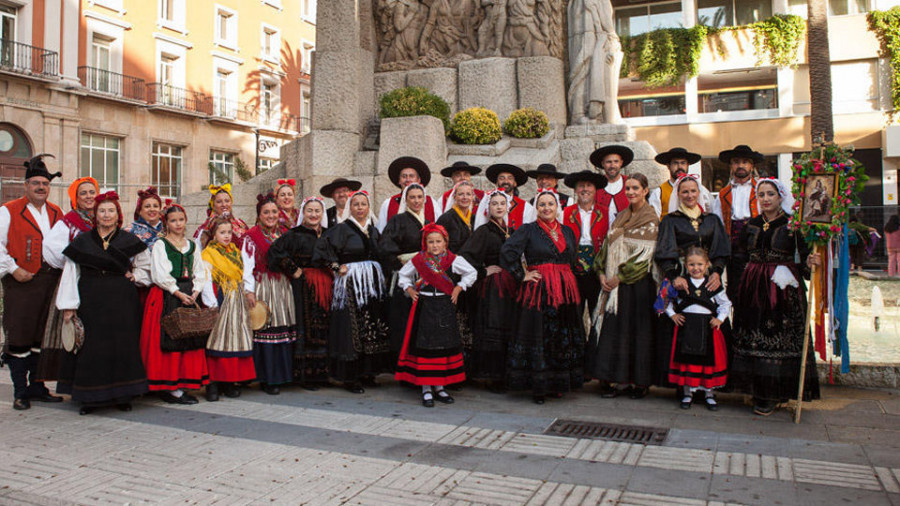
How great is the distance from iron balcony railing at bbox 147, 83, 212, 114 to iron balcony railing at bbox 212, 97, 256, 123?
0.56 metres

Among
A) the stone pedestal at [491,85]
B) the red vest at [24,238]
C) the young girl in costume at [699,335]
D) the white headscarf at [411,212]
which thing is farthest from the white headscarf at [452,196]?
the stone pedestal at [491,85]

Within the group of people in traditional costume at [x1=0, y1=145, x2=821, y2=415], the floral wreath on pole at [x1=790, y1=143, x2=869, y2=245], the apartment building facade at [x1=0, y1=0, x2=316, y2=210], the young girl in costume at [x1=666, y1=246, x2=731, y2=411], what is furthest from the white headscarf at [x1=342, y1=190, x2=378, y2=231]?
the apartment building facade at [x1=0, y1=0, x2=316, y2=210]

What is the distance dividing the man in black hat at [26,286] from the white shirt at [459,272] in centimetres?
314

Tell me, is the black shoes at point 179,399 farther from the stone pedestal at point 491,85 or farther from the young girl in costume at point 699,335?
the stone pedestal at point 491,85

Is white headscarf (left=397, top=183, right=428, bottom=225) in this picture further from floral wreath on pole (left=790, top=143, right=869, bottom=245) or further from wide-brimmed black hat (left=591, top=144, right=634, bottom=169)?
floral wreath on pole (left=790, top=143, right=869, bottom=245)

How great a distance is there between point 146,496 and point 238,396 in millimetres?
2709

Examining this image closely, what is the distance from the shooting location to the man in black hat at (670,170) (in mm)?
7281

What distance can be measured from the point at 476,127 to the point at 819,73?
31.9ft

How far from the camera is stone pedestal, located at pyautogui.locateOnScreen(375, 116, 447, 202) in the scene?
36.8ft

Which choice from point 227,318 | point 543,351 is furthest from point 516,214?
point 227,318

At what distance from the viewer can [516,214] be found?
728 centimetres

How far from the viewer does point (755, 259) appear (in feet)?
19.9

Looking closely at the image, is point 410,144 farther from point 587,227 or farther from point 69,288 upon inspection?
point 69,288

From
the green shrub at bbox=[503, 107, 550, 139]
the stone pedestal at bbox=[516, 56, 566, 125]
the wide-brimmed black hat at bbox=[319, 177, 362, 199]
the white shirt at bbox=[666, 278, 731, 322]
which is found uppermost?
the stone pedestal at bbox=[516, 56, 566, 125]
